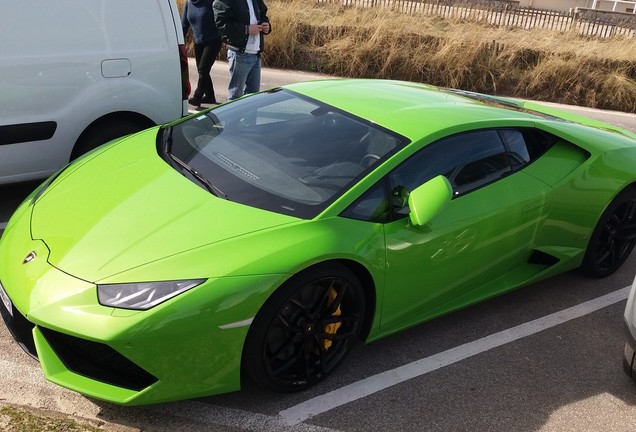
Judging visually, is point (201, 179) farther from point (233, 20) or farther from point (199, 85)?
point (199, 85)

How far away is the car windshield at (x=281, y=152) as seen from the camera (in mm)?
2996

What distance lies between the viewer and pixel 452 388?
307 centimetres

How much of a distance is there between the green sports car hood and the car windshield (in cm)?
12

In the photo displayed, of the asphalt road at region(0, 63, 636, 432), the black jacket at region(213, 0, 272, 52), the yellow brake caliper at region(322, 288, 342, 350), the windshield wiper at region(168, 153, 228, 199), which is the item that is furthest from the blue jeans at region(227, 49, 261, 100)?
the yellow brake caliper at region(322, 288, 342, 350)

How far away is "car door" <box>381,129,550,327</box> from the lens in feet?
10.0

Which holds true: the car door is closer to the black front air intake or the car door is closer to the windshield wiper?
the windshield wiper

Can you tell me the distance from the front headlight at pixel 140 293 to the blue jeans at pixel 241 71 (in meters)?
4.85

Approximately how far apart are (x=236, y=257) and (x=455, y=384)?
4.37ft

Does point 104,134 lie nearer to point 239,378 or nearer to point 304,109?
point 304,109

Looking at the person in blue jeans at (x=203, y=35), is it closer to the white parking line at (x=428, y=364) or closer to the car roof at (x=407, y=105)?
the car roof at (x=407, y=105)

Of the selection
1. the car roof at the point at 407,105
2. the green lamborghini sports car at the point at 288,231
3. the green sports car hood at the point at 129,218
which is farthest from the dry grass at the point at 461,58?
the green sports car hood at the point at 129,218

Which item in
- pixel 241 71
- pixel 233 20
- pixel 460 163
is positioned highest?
pixel 233 20

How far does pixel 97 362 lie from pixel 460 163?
2082 mm

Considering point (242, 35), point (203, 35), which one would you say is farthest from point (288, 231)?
point (203, 35)
